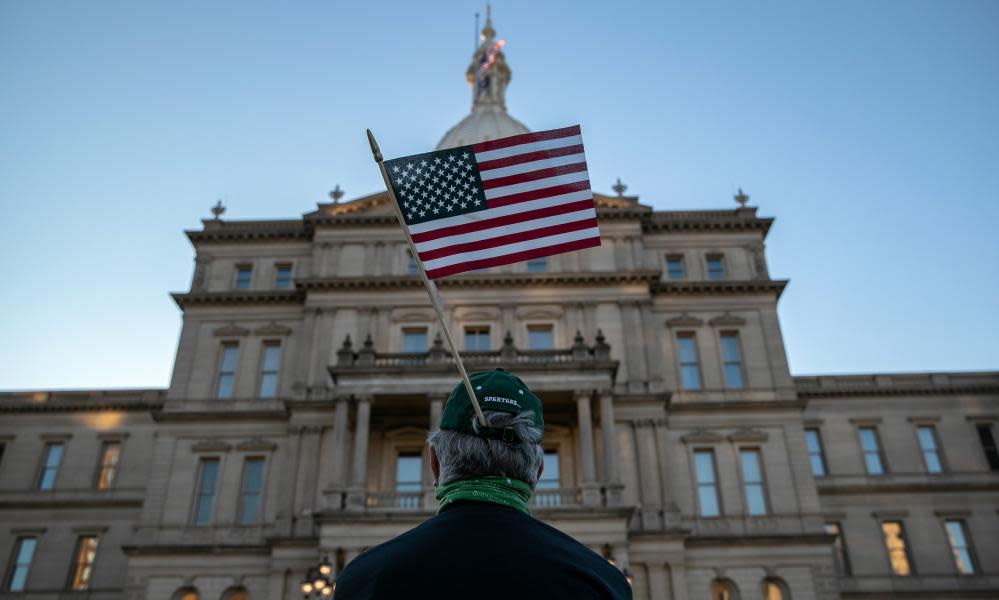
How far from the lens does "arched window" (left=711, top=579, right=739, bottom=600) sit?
30016 mm

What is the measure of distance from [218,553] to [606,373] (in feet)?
54.1

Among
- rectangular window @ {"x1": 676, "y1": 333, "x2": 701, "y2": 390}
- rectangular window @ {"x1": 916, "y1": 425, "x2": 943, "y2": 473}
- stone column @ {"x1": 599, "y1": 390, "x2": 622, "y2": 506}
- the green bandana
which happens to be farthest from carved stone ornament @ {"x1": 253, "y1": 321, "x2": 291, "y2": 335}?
the green bandana

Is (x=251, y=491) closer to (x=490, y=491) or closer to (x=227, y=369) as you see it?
(x=227, y=369)

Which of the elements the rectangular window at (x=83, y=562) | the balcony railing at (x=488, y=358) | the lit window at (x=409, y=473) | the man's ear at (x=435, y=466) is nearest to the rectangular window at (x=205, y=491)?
the balcony railing at (x=488, y=358)

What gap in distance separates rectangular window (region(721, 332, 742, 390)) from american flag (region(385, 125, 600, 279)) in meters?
28.2

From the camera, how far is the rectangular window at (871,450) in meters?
40.0

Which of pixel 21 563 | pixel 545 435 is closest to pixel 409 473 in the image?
pixel 545 435

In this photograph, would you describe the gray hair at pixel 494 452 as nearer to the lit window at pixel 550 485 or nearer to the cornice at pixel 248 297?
the lit window at pixel 550 485

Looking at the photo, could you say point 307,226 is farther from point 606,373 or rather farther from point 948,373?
point 948,373

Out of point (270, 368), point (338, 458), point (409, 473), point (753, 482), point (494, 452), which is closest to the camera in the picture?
point (494, 452)

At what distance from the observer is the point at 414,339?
3519 cm

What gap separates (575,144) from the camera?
8.04 m

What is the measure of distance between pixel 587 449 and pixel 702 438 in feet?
20.8

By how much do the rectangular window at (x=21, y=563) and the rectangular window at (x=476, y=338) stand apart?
936 inches
